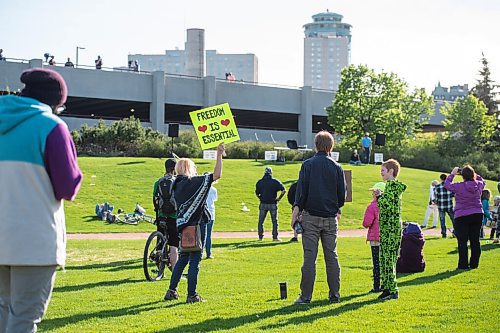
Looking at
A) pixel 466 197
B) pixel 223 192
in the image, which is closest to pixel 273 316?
pixel 466 197

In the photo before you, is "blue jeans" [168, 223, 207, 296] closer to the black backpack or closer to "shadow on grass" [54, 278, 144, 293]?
"shadow on grass" [54, 278, 144, 293]

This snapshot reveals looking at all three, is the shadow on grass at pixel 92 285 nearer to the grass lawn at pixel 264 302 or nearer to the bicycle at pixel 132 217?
the grass lawn at pixel 264 302

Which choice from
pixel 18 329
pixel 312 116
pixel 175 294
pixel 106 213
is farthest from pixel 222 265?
pixel 312 116

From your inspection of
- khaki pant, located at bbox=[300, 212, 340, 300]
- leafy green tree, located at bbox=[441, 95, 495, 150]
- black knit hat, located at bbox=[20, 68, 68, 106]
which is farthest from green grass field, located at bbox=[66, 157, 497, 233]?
black knit hat, located at bbox=[20, 68, 68, 106]

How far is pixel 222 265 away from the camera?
48.9ft

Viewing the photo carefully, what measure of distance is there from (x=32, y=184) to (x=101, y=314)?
442 centimetres

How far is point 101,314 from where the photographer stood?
888 centimetres

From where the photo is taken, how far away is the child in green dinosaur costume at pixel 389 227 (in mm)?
9820

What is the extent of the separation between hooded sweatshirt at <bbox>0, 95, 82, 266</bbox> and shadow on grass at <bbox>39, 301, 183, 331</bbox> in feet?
11.5

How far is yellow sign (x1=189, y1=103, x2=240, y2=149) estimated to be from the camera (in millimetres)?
11719

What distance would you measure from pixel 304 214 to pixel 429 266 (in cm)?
562

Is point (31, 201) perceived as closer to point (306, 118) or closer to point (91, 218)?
point (91, 218)

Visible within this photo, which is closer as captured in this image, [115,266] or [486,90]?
[115,266]

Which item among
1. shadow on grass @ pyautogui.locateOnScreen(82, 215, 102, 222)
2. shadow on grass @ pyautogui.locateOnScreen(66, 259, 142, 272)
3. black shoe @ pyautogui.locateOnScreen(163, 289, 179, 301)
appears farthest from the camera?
shadow on grass @ pyautogui.locateOnScreen(82, 215, 102, 222)
